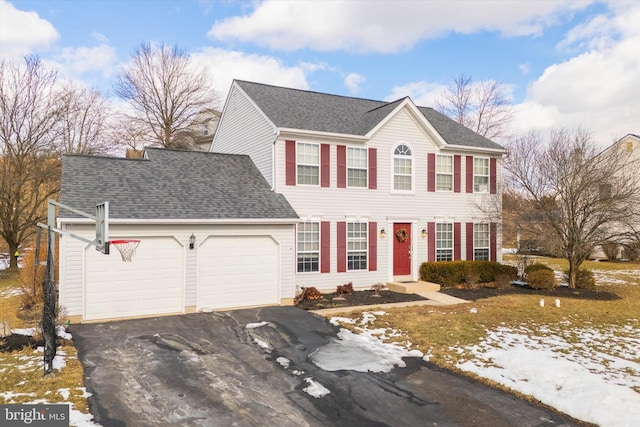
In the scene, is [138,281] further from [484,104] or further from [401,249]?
[484,104]

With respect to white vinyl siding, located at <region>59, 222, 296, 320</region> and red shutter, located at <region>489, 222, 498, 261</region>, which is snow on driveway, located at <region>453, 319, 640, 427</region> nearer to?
white vinyl siding, located at <region>59, 222, 296, 320</region>

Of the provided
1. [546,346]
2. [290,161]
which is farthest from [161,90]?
[546,346]

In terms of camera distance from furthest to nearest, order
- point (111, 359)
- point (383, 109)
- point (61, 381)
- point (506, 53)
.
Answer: point (506, 53), point (383, 109), point (111, 359), point (61, 381)

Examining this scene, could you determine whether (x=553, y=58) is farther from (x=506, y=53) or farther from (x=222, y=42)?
(x=222, y=42)

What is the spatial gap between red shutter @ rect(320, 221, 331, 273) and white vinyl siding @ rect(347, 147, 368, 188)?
76.7 inches

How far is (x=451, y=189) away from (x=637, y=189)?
676cm

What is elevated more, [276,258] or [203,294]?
[276,258]

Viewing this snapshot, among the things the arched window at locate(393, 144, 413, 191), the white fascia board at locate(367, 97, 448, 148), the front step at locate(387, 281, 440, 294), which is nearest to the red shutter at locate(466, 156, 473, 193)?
the white fascia board at locate(367, 97, 448, 148)

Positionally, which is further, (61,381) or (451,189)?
(451,189)

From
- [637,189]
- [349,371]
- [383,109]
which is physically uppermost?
[383,109]

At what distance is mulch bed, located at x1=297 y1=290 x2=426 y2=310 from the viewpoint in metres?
12.9

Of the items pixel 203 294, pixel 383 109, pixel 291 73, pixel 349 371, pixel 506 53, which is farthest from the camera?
pixel 291 73

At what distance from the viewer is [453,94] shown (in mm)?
38750

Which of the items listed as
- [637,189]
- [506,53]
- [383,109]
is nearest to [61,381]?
[383,109]
